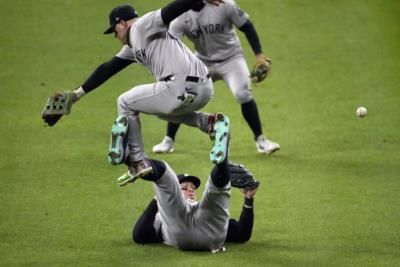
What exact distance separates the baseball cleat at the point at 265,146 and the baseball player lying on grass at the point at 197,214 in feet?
9.70

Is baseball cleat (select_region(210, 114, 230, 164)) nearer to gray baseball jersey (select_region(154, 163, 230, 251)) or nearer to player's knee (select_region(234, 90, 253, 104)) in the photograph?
gray baseball jersey (select_region(154, 163, 230, 251))

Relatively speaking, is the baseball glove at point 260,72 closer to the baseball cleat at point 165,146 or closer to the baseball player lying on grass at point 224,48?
the baseball player lying on grass at point 224,48

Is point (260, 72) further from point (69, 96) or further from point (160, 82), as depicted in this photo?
point (69, 96)

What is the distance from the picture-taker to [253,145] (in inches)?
455

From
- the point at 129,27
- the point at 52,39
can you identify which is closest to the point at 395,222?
the point at 129,27

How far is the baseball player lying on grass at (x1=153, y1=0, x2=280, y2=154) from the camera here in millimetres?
10953

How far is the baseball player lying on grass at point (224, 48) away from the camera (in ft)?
35.9

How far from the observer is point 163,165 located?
7789 mm

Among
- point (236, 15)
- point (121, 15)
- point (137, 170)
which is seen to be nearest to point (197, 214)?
point (137, 170)

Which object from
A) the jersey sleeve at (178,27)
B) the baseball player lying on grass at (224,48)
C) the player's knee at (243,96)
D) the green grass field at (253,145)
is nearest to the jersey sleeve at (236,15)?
the baseball player lying on grass at (224,48)

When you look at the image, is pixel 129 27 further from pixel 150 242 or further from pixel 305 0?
pixel 305 0

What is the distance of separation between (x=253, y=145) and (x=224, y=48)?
120 centimetres

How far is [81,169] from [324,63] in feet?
17.2

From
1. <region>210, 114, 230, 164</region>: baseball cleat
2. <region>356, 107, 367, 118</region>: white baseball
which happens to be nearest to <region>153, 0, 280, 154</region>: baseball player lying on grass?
<region>356, 107, 367, 118</region>: white baseball
